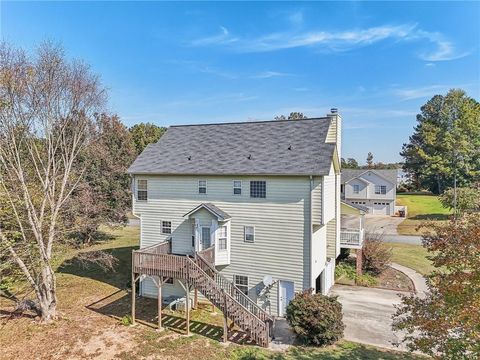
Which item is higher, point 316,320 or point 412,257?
point 316,320

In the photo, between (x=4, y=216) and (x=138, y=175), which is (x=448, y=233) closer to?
(x=138, y=175)

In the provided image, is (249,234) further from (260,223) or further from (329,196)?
(329,196)

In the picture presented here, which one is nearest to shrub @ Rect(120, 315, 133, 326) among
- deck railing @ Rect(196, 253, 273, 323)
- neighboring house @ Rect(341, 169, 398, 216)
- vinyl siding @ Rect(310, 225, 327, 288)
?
deck railing @ Rect(196, 253, 273, 323)

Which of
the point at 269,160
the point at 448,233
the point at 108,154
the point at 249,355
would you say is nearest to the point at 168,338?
the point at 249,355

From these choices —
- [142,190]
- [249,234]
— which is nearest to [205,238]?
[249,234]

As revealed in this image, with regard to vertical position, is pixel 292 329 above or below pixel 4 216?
below

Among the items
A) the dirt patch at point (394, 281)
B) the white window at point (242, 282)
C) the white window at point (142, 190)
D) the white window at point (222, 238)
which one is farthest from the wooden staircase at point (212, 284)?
the dirt patch at point (394, 281)

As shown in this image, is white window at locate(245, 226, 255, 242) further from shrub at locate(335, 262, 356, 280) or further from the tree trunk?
the tree trunk
